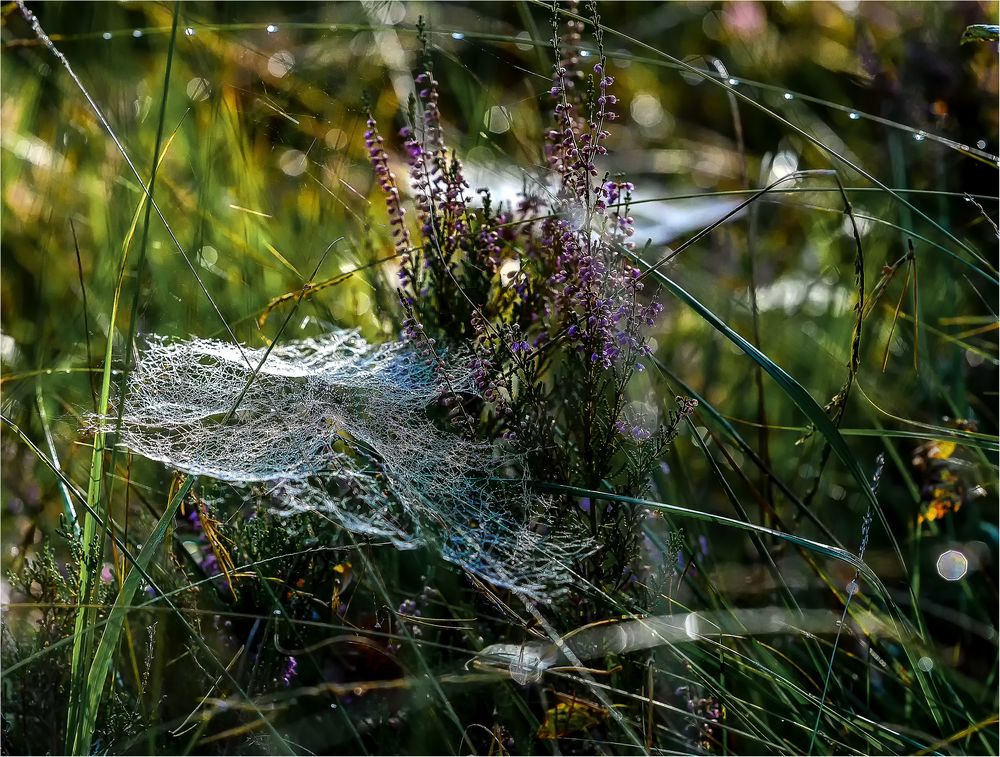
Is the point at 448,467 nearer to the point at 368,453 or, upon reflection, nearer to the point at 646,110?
the point at 368,453

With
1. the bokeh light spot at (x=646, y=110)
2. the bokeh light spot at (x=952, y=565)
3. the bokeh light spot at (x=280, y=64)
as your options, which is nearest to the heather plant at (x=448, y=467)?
the bokeh light spot at (x=952, y=565)

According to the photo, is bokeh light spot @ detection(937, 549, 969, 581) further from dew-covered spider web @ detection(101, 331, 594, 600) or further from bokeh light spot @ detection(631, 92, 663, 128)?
bokeh light spot @ detection(631, 92, 663, 128)

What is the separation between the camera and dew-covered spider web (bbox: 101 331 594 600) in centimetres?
115

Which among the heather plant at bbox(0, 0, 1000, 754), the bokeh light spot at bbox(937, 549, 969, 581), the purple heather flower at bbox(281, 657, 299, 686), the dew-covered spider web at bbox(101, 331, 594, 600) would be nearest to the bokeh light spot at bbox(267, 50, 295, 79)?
the heather plant at bbox(0, 0, 1000, 754)

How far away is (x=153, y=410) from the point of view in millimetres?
1310

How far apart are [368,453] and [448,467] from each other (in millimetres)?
113

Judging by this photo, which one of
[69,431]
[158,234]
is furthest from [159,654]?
[158,234]

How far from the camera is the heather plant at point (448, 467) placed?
3.76ft

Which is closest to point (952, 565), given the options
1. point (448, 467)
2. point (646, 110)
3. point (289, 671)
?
point (448, 467)

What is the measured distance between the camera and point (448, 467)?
122cm

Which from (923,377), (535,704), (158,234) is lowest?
(535,704)

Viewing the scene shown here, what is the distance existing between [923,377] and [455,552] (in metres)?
1.16

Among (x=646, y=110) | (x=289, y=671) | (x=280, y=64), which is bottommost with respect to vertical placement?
(x=289, y=671)

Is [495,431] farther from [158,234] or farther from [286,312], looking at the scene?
[158,234]
